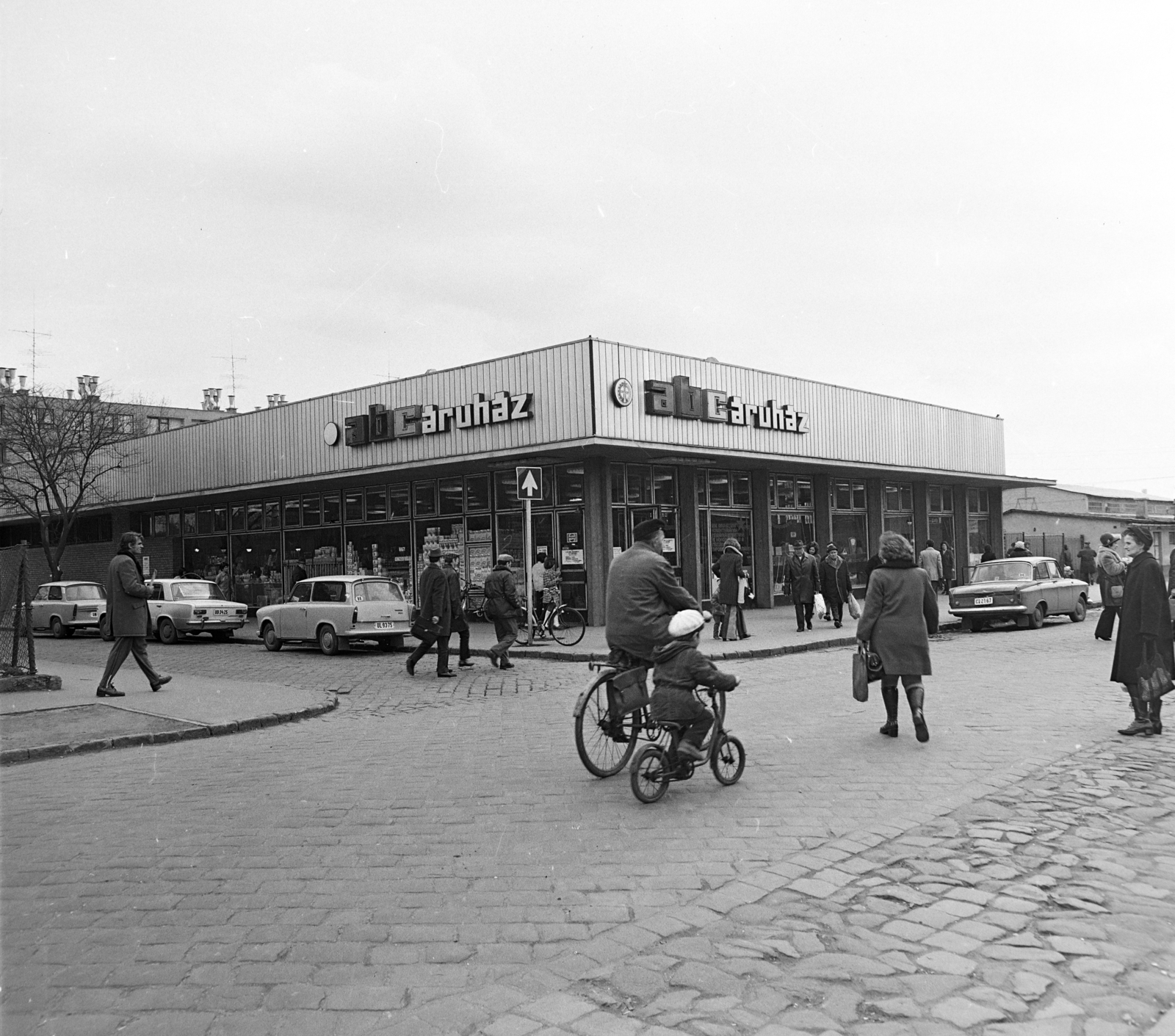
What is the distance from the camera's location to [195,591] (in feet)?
78.5

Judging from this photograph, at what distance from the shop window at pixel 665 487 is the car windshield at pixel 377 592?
7686 mm

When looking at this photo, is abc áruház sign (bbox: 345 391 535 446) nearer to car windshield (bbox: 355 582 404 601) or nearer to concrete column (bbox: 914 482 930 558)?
car windshield (bbox: 355 582 404 601)

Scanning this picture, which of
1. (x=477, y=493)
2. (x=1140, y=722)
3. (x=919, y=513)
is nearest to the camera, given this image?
(x=1140, y=722)

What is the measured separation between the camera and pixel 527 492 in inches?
708

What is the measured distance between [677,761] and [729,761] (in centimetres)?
66

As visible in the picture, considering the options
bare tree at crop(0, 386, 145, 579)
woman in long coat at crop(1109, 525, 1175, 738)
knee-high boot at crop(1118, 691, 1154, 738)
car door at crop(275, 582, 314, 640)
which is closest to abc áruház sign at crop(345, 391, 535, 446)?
car door at crop(275, 582, 314, 640)

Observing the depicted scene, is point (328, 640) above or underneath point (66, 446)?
underneath

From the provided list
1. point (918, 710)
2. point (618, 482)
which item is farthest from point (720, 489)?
point (918, 710)

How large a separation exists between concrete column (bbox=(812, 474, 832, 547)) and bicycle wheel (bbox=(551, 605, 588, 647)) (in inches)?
515

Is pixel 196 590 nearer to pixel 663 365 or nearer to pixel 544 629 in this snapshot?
pixel 544 629

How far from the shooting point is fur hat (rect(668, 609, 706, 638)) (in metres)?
6.55

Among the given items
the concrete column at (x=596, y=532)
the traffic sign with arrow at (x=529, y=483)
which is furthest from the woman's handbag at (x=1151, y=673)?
the concrete column at (x=596, y=532)

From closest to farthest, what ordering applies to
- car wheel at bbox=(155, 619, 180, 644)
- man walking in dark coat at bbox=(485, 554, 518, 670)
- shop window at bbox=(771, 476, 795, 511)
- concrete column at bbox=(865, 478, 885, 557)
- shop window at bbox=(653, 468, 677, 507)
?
man walking in dark coat at bbox=(485, 554, 518, 670)
car wheel at bbox=(155, 619, 180, 644)
shop window at bbox=(653, 468, 677, 507)
shop window at bbox=(771, 476, 795, 511)
concrete column at bbox=(865, 478, 885, 557)

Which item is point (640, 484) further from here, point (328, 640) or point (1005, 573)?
point (328, 640)
